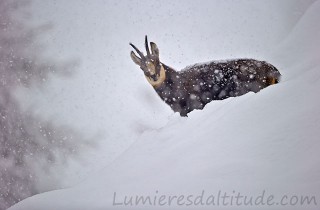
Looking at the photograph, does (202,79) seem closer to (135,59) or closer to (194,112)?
(194,112)

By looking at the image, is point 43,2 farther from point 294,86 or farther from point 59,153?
point 294,86

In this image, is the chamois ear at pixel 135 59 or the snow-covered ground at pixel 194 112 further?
the chamois ear at pixel 135 59

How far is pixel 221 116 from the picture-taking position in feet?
4.66

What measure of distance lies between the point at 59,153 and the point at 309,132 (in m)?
0.97

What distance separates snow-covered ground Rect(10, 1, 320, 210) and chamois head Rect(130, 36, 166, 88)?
1.1 inches

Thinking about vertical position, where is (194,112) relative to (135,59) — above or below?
below

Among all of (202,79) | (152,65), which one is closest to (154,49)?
(152,65)

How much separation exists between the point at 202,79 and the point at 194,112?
5.1 inches

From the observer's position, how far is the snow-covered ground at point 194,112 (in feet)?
4.50

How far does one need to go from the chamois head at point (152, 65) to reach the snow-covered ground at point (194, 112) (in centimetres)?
3

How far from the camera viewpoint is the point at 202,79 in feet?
4.76

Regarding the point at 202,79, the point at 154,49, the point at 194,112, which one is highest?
the point at 154,49

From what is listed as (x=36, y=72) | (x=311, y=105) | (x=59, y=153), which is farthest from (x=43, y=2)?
(x=311, y=105)

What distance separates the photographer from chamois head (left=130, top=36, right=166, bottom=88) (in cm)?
146
